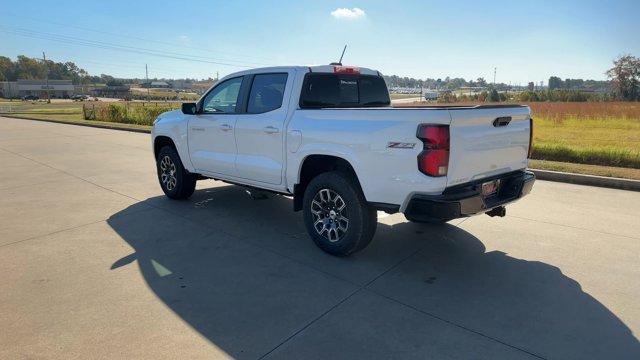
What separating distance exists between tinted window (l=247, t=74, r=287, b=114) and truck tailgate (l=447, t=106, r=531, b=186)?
2119 mm

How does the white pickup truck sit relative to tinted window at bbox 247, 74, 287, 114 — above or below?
below

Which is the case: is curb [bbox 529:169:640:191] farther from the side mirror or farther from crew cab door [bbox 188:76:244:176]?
the side mirror

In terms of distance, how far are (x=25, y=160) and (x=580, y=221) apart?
12.3 meters

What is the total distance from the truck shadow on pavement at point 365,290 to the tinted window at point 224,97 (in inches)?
60.0

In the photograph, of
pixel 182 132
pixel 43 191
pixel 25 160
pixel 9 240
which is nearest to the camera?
pixel 9 240

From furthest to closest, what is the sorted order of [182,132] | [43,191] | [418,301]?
[43,191] < [182,132] < [418,301]

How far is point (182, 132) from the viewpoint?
6309mm

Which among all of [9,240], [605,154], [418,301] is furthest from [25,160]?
[605,154]

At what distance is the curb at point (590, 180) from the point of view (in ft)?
24.9

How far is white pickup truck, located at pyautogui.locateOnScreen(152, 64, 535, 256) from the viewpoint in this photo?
3.62 metres

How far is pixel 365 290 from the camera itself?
12.2 feet

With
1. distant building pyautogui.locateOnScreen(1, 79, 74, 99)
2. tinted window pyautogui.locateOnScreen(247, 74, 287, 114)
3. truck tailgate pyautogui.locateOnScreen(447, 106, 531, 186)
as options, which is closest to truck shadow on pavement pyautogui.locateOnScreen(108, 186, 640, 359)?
truck tailgate pyautogui.locateOnScreen(447, 106, 531, 186)

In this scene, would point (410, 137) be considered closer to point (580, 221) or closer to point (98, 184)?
point (580, 221)

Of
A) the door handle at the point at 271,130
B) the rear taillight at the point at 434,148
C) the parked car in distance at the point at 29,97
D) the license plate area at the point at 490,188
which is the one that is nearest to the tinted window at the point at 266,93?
the door handle at the point at 271,130
